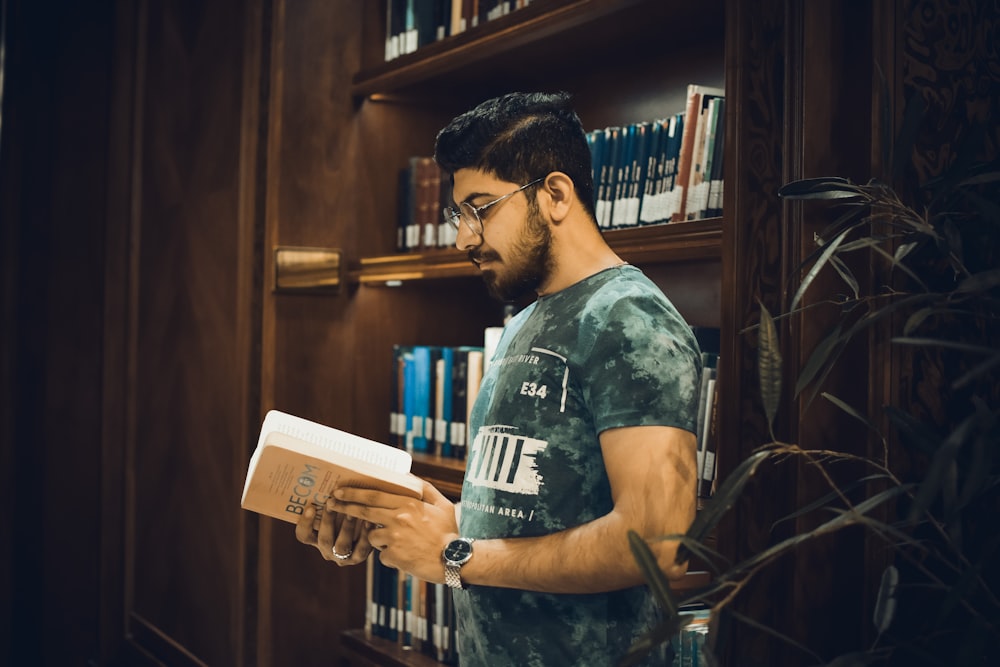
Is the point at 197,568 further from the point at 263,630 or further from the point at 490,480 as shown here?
the point at 490,480

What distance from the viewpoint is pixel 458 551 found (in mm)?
1379

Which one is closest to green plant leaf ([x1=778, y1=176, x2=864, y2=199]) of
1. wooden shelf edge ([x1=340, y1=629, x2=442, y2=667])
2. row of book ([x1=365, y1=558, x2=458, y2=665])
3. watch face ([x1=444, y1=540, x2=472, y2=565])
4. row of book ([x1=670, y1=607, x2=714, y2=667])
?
watch face ([x1=444, y1=540, x2=472, y2=565])

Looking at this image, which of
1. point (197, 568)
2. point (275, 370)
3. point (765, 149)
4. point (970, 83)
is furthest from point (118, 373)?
point (970, 83)

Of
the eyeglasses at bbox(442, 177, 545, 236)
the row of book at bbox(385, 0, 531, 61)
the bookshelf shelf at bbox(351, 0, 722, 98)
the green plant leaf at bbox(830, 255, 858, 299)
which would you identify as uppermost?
the row of book at bbox(385, 0, 531, 61)

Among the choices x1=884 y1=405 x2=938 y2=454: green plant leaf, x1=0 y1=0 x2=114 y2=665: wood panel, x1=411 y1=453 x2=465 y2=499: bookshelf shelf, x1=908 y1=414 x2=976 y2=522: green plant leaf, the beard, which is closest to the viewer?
x1=908 y1=414 x2=976 y2=522: green plant leaf

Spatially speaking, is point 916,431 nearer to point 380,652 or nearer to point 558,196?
point 558,196

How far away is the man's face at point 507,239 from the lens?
4.90 feet

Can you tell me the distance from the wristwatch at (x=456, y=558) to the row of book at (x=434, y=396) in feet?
2.67

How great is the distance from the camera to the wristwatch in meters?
1.37

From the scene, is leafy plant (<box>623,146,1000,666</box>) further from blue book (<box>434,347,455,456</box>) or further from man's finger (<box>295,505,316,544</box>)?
→ blue book (<box>434,347,455,456</box>)

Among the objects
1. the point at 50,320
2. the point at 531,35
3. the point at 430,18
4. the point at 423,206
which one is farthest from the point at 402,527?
the point at 50,320

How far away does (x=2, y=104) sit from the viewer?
11.5 feet

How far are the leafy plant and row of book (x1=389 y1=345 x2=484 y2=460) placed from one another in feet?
3.07

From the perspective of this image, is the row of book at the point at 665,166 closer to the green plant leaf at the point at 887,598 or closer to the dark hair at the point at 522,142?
the dark hair at the point at 522,142
